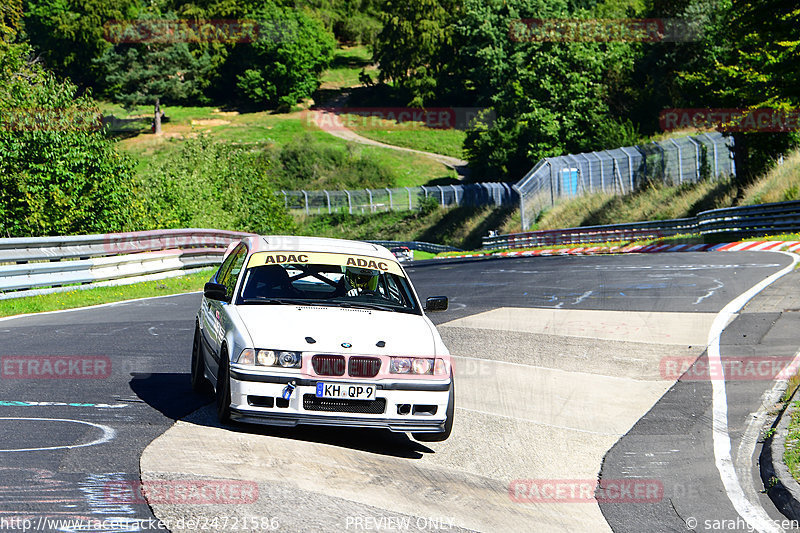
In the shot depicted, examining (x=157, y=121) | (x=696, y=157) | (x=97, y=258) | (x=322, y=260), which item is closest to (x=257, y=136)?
(x=157, y=121)

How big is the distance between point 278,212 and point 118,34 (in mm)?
70989

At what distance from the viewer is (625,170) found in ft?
154

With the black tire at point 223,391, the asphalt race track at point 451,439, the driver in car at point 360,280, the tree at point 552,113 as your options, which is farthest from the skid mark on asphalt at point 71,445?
the tree at point 552,113

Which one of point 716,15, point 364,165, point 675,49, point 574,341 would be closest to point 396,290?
point 574,341

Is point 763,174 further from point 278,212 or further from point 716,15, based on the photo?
point 716,15

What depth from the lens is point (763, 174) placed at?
1500 inches

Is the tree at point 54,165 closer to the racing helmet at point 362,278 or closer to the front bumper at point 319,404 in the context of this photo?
the racing helmet at point 362,278

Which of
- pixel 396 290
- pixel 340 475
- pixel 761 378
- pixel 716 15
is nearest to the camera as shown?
pixel 340 475

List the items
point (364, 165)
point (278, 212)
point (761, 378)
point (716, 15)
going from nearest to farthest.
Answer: point (761, 378) < point (278, 212) < point (716, 15) < point (364, 165)

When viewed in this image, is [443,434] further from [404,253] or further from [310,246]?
[404,253]

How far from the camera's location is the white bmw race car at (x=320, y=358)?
6.95 m

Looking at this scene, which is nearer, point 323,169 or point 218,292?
point 218,292

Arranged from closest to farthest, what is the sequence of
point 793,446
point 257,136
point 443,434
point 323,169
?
point 443,434 → point 793,446 → point 323,169 → point 257,136

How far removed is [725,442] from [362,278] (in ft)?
11.3
